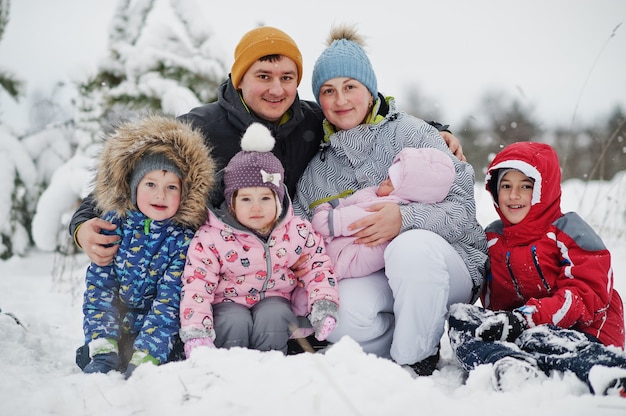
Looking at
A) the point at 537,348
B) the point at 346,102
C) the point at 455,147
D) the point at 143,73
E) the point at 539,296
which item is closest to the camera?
the point at 537,348

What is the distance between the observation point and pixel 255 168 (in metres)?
2.36

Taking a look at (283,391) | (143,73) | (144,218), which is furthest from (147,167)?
(143,73)

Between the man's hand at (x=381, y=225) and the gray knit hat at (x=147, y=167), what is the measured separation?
1.03m

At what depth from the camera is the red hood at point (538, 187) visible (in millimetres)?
2484

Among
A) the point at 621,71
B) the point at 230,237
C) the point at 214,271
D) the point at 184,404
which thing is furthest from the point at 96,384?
the point at 621,71

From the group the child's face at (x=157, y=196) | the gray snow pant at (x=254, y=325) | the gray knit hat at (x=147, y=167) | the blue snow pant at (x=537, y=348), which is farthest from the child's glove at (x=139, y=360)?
the blue snow pant at (x=537, y=348)

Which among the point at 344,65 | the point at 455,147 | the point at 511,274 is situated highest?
the point at 344,65

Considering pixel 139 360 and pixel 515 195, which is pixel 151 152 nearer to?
pixel 139 360

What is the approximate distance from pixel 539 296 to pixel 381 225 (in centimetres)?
94

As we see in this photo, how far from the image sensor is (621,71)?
20.9 ft

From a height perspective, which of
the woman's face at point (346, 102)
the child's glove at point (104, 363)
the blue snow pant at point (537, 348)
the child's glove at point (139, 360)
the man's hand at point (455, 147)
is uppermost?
the woman's face at point (346, 102)

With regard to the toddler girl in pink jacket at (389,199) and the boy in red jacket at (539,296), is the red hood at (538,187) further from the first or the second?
the toddler girl in pink jacket at (389,199)

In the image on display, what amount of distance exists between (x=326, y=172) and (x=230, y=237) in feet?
2.65

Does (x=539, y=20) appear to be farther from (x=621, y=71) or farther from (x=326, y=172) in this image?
(x=326, y=172)
